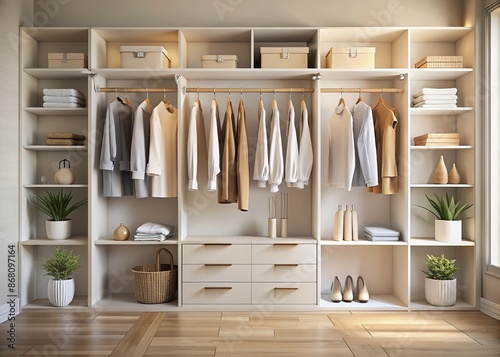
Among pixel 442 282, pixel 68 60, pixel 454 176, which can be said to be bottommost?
pixel 442 282

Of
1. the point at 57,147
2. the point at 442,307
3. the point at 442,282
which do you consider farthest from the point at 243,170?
the point at 442,307

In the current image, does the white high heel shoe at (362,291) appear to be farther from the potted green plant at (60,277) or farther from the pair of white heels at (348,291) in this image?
the potted green plant at (60,277)

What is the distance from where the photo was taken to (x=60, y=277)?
4188mm

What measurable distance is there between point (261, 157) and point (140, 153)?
1.01 metres

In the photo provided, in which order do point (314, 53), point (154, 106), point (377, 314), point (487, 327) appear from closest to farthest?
point (487, 327) → point (377, 314) → point (314, 53) → point (154, 106)

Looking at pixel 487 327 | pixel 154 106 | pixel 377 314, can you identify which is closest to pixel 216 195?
pixel 154 106

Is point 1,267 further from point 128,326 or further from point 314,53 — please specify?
point 314,53

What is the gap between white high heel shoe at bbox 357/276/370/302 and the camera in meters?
4.31

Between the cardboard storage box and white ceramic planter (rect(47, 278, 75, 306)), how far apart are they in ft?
7.06

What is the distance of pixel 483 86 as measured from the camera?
4191 millimetres

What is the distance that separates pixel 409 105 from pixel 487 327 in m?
1.82

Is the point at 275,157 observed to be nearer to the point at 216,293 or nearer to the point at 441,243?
the point at 216,293

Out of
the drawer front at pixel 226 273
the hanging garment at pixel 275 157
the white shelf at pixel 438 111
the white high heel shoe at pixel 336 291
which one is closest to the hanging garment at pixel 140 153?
the drawer front at pixel 226 273

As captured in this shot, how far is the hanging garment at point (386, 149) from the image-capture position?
4.20 metres
